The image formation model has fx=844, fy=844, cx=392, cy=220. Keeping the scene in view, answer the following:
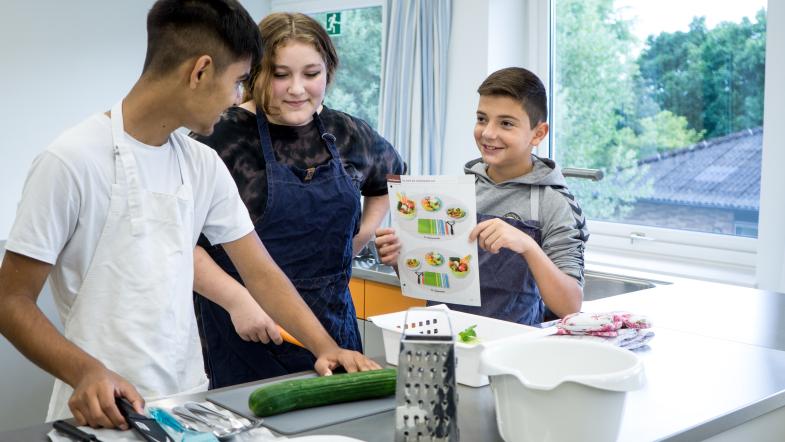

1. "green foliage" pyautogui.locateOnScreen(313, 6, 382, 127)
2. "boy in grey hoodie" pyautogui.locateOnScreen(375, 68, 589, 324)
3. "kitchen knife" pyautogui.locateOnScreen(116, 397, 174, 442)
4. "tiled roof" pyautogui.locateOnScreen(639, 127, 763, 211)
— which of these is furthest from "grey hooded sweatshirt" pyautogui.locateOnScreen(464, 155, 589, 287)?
"green foliage" pyautogui.locateOnScreen(313, 6, 382, 127)

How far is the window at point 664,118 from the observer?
10.3 feet

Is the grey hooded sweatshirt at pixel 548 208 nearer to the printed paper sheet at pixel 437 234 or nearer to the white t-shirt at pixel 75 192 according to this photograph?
the printed paper sheet at pixel 437 234

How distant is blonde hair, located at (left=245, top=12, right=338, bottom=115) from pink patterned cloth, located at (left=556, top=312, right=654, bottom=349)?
31.4 inches

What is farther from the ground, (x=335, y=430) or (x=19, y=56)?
(x=19, y=56)

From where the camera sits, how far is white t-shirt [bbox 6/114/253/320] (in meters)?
1.29

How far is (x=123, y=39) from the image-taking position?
438 centimetres

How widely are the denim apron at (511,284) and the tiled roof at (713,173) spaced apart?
4.80 feet

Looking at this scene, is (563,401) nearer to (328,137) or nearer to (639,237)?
(328,137)

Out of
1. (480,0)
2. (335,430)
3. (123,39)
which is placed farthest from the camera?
(123,39)

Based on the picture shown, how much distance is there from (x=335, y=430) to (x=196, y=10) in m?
0.76

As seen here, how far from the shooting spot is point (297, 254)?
6.24 feet

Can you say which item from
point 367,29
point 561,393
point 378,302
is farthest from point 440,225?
point 367,29

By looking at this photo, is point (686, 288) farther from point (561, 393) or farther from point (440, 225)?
point (561, 393)

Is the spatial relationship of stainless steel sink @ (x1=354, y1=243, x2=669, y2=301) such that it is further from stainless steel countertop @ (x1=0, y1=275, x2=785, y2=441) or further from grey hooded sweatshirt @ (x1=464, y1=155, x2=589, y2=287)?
grey hooded sweatshirt @ (x1=464, y1=155, x2=589, y2=287)
